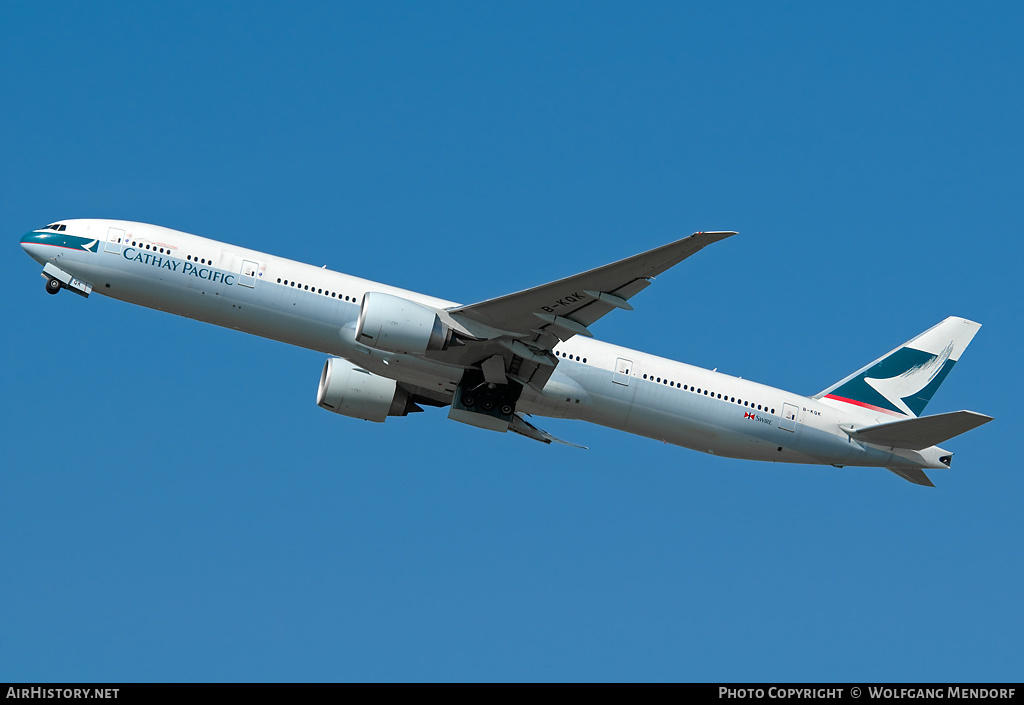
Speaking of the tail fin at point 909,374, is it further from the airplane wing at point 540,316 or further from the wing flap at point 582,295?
the wing flap at point 582,295

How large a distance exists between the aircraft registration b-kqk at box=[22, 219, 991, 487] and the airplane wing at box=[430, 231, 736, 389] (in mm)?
52

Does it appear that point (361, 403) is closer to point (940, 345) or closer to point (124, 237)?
point (124, 237)

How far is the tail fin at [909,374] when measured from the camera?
38.8 meters

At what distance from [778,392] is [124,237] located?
21938 mm

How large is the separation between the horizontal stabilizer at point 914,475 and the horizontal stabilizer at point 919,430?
0.87 metres

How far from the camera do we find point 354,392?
36.5 meters

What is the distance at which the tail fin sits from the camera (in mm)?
38844

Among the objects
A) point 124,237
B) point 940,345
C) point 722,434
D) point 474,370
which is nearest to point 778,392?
point 722,434

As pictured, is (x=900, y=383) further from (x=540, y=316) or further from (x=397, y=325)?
(x=397, y=325)

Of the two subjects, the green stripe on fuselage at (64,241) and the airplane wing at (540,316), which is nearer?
the airplane wing at (540,316)

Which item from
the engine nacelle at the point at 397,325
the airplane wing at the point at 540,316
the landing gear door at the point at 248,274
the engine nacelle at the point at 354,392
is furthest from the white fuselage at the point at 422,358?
the engine nacelle at the point at 354,392

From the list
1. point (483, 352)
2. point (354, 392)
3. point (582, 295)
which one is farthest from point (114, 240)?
point (582, 295)

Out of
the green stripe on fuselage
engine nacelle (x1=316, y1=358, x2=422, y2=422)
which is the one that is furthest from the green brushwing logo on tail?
the green stripe on fuselage
